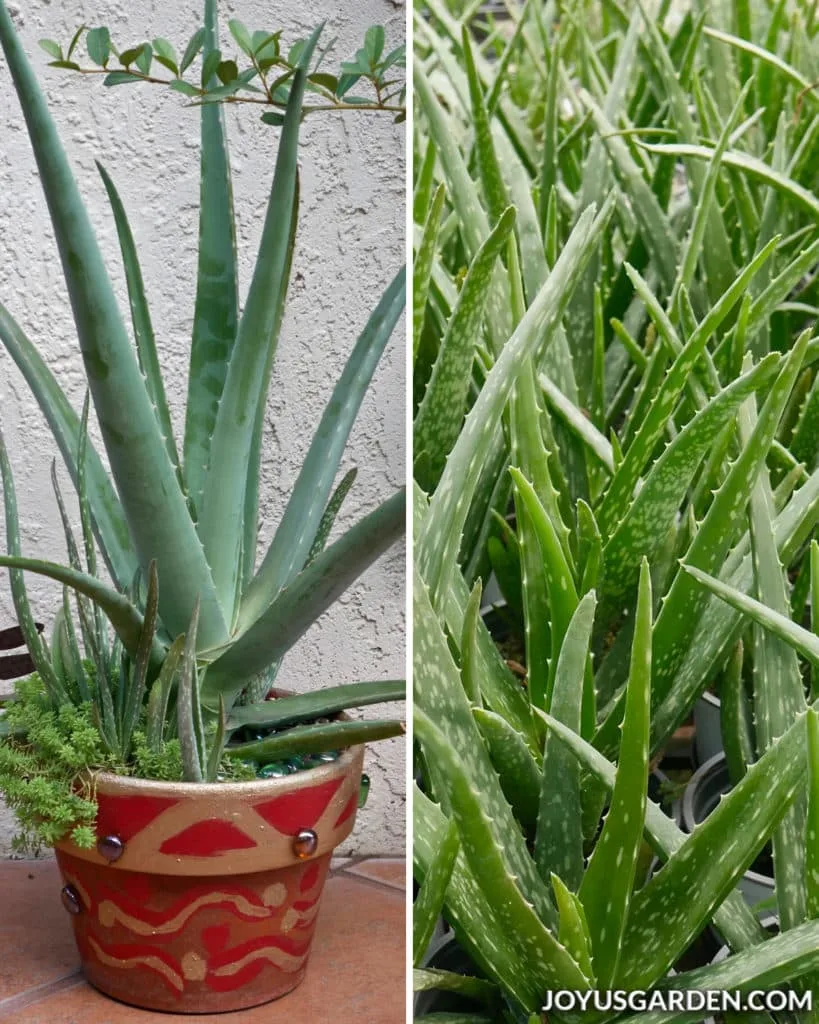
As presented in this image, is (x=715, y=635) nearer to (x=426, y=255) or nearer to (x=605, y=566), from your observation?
(x=605, y=566)

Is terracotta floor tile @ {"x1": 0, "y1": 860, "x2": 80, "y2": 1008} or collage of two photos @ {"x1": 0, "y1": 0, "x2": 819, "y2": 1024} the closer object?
collage of two photos @ {"x1": 0, "y1": 0, "x2": 819, "y2": 1024}

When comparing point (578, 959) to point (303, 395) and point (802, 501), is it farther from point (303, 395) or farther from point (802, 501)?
point (303, 395)

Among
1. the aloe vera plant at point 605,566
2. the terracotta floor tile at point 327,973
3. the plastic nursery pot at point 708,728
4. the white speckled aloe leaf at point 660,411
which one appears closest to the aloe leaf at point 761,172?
the aloe vera plant at point 605,566

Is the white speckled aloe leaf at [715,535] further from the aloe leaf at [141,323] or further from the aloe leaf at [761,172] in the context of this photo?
the aloe leaf at [141,323]


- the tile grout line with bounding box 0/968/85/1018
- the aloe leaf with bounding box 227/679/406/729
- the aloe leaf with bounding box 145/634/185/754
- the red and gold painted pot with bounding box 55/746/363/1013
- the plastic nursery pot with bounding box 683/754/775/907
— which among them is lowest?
the tile grout line with bounding box 0/968/85/1018

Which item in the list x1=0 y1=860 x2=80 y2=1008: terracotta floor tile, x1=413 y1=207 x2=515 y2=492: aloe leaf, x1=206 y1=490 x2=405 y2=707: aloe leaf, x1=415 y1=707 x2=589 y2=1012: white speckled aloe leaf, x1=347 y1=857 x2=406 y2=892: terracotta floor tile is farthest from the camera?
x1=347 y1=857 x2=406 y2=892: terracotta floor tile

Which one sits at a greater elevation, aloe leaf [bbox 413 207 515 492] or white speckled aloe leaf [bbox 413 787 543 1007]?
aloe leaf [bbox 413 207 515 492]

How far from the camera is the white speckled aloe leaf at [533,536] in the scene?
328 millimetres

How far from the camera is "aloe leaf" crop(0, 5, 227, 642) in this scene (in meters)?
0.36

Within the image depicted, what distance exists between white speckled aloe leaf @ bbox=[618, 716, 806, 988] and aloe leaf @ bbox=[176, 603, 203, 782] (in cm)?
22

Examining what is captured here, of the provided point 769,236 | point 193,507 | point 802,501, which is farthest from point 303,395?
point 802,501

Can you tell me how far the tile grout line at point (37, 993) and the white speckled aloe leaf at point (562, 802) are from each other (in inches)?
12.9

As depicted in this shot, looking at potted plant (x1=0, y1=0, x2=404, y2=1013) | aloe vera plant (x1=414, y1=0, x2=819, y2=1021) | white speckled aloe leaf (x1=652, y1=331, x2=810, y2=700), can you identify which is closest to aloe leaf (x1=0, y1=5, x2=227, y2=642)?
potted plant (x1=0, y1=0, x2=404, y2=1013)

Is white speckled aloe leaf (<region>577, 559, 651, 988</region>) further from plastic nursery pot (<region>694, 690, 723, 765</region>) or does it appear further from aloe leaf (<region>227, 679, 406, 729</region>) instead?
aloe leaf (<region>227, 679, 406, 729</region>)
